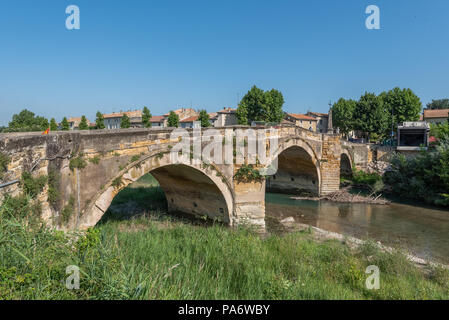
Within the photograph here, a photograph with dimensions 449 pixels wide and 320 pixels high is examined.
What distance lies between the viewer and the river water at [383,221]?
11469 millimetres

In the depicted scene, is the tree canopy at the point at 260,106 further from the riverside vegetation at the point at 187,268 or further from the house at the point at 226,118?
the riverside vegetation at the point at 187,268

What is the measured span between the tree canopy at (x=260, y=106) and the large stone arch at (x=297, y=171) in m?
17.1

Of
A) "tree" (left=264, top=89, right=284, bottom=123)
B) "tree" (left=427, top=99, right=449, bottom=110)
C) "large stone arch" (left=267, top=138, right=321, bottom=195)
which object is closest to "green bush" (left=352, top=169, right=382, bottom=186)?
"large stone arch" (left=267, top=138, right=321, bottom=195)

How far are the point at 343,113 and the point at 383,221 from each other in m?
27.6

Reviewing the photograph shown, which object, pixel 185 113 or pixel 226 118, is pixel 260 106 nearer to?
pixel 226 118

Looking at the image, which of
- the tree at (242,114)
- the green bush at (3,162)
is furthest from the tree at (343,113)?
the green bush at (3,162)

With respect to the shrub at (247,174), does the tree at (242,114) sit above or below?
above

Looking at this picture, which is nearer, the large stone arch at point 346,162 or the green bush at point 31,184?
the green bush at point 31,184

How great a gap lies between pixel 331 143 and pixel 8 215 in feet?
64.5

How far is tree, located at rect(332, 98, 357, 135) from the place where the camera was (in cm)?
3866

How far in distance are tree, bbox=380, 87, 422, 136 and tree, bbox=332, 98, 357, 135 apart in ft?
15.6

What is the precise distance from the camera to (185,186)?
13008mm

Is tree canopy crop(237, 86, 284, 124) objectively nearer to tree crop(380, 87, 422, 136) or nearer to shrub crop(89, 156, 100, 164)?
tree crop(380, 87, 422, 136)

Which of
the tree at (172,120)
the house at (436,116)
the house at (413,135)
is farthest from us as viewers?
the house at (436,116)
